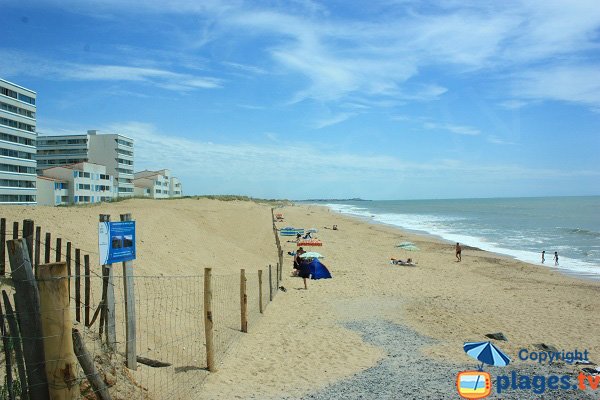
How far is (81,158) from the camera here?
89250 millimetres

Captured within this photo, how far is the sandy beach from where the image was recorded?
9062 millimetres

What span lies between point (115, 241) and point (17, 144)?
60.7m

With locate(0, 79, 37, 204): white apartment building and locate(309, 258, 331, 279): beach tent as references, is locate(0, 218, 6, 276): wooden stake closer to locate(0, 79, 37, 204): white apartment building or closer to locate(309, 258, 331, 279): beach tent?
locate(309, 258, 331, 279): beach tent

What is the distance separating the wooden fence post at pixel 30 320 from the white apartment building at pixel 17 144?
5757 cm

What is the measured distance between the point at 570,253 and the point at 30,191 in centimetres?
5802

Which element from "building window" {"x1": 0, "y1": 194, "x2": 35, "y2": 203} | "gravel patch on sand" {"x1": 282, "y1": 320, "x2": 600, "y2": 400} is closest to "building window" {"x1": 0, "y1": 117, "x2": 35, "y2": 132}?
"building window" {"x1": 0, "y1": 194, "x2": 35, "y2": 203}

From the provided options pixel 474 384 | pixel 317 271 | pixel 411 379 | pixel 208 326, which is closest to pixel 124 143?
pixel 317 271

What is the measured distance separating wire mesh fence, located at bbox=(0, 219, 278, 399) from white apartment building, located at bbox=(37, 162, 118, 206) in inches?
2071

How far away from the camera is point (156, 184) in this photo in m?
103

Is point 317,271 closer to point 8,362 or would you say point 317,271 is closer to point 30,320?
point 8,362

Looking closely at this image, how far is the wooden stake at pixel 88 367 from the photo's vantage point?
4.81 m

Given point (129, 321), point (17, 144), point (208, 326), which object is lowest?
point (208, 326)

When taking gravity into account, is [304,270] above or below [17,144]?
below

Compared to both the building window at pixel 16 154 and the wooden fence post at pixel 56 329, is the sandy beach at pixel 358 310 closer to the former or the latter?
the wooden fence post at pixel 56 329
